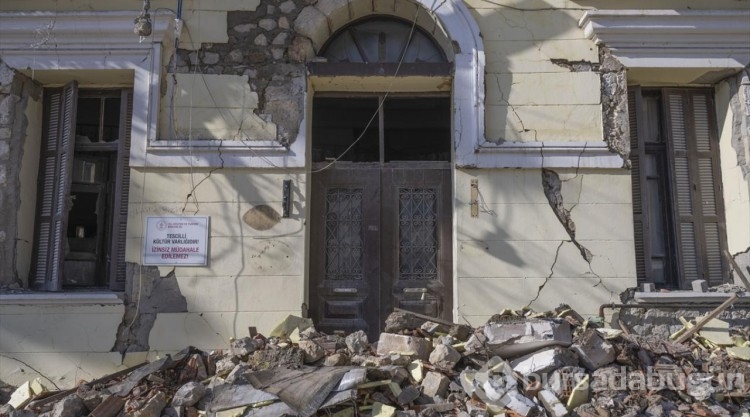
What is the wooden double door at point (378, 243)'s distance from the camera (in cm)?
618

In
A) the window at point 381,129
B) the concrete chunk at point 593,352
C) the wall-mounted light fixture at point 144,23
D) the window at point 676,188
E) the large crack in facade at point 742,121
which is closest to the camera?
the concrete chunk at point 593,352

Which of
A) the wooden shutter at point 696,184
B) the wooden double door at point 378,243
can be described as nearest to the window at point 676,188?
the wooden shutter at point 696,184

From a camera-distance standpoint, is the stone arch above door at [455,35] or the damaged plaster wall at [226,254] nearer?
the damaged plaster wall at [226,254]

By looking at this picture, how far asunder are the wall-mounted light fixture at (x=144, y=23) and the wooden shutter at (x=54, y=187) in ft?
3.98

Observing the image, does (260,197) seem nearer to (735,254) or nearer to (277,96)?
(277,96)

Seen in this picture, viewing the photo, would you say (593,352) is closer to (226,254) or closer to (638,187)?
(638,187)

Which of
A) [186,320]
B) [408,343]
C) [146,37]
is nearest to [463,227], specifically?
[408,343]

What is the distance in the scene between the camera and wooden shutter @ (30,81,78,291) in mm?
6262

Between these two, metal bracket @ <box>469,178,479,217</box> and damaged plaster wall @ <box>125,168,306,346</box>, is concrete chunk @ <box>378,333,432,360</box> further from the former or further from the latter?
metal bracket @ <box>469,178,479,217</box>

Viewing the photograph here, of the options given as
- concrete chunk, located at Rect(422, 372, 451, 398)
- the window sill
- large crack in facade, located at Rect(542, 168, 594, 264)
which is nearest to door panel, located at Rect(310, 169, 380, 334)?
concrete chunk, located at Rect(422, 372, 451, 398)

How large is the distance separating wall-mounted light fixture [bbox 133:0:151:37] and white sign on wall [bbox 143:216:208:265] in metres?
1.74

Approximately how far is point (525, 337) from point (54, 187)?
4.90m

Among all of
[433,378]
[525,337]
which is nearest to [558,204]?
[525,337]

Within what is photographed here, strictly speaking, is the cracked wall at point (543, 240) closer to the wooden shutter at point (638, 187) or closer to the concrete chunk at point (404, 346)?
the wooden shutter at point (638, 187)
